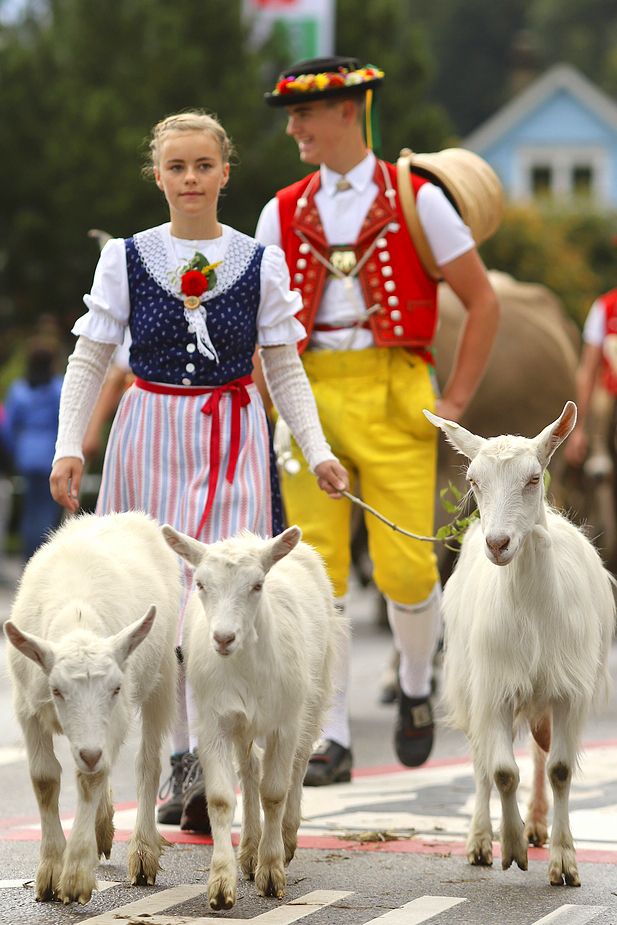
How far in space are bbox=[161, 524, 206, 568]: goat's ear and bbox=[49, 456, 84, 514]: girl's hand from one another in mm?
891

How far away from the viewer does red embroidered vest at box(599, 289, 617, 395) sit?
34.8 ft

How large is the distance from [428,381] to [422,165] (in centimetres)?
94

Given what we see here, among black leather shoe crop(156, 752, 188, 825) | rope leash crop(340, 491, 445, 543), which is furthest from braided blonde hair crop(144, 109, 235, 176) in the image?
black leather shoe crop(156, 752, 188, 825)

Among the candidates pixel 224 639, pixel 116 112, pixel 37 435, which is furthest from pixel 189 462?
pixel 116 112

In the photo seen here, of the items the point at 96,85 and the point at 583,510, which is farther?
the point at 96,85

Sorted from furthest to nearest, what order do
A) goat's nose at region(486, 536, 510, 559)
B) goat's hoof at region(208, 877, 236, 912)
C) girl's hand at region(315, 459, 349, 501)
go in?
1. girl's hand at region(315, 459, 349, 501)
2. goat's nose at region(486, 536, 510, 559)
3. goat's hoof at region(208, 877, 236, 912)

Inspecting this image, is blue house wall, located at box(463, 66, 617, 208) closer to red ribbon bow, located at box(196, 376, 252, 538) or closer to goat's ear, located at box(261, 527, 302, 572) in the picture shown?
red ribbon bow, located at box(196, 376, 252, 538)

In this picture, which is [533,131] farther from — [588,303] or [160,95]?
[160,95]

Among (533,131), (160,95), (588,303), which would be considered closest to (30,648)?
(160,95)

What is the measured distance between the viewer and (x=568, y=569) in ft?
15.7

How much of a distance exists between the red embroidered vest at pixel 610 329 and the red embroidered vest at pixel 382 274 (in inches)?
172

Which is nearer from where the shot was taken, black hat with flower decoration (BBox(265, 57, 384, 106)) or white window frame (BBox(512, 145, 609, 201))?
black hat with flower decoration (BBox(265, 57, 384, 106))

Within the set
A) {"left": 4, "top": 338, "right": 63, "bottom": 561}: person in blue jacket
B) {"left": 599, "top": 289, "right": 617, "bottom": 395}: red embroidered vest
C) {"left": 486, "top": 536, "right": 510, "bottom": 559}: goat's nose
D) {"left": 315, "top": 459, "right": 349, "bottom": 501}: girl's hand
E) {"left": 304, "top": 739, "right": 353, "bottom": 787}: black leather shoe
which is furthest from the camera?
{"left": 4, "top": 338, "right": 63, "bottom": 561}: person in blue jacket

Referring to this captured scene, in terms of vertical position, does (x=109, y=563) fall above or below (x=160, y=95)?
below
